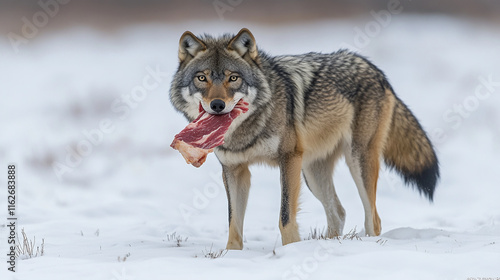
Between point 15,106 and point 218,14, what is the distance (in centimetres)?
514

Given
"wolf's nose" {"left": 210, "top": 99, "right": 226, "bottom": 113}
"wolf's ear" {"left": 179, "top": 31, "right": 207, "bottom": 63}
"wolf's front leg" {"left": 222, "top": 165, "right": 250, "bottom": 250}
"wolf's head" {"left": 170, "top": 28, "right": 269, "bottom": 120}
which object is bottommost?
"wolf's front leg" {"left": 222, "top": 165, "right": 250, "bottom": 250}

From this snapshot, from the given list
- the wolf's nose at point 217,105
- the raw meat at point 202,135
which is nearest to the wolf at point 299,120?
the wolf's nose at point 217,105

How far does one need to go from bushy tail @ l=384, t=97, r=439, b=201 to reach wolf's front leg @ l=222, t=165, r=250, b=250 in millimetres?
1686

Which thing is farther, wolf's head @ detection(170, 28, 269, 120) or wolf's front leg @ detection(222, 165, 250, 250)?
wolf's front leg @ detection(222, 165, 250, 250)

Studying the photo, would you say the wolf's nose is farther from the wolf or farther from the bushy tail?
the bushy tail

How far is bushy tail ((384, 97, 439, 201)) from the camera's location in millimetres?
5734

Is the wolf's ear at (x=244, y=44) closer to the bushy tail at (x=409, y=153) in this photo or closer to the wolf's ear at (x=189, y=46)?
the wolf's ear at (x=189, y=46)

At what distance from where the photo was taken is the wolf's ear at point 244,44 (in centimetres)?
451

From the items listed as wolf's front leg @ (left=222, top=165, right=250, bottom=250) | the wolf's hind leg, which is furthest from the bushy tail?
wolf's front leg @ (left=222, top=165, right=250, bottom=250)

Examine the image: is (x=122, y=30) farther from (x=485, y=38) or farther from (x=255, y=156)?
(x=255, y=156)

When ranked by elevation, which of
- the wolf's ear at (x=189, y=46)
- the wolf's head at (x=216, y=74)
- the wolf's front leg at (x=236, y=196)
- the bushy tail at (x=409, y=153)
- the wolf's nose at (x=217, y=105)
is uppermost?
the wolf's ear at (x=189, y=46)

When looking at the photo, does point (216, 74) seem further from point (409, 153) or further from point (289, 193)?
point (409, 153)

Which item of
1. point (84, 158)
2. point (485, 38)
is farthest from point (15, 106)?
point (485, 38)

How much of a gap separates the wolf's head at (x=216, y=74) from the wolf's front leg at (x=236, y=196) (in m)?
0.69
